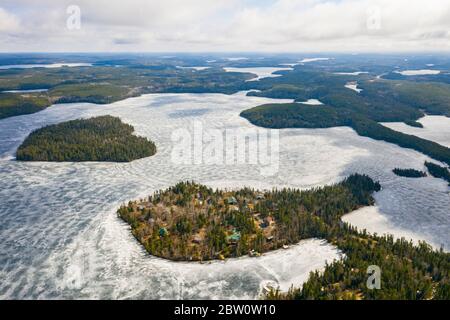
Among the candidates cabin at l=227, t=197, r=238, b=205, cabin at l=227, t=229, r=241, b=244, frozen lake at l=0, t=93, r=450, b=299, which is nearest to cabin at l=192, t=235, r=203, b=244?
cabin at l=227, t=229, r=241, b=244

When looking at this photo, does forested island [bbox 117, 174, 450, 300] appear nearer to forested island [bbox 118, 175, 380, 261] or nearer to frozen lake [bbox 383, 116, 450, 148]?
forested island [bbox 118, 175, 380, 261]

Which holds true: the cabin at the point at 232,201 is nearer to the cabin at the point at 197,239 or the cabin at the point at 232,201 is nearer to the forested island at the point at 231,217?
the forested island at the point at 231,217

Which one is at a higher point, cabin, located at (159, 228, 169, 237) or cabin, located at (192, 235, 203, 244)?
cabin, located at (159, 228, 169, 237)

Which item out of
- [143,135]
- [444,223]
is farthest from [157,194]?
[143,135]

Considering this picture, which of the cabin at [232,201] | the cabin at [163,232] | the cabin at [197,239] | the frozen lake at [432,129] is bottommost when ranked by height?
the cabin at [197,239]

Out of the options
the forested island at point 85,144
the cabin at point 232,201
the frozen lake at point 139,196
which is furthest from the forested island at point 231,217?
the forested island at point 85,144
